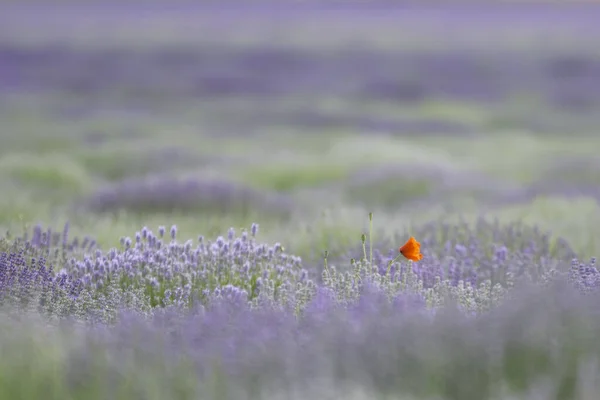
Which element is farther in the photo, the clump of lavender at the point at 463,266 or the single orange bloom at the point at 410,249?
the clump of lavender at the point at 463,266

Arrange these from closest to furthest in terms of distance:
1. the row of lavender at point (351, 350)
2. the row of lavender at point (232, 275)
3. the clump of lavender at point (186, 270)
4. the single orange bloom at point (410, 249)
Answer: the row of lavender at point (351, 350)
the single orange bloom at point (410, 249)
the row of lavender at point (232, 275)
the clump of lavender at point (186, 270)

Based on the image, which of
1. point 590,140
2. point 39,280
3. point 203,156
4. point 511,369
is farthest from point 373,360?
point 590,140

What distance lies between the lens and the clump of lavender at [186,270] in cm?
502

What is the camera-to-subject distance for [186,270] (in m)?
5.27

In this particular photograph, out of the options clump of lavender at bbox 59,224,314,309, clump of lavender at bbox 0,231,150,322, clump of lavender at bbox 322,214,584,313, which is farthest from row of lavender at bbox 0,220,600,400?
clump of lavender at bbox 59,224,314,309

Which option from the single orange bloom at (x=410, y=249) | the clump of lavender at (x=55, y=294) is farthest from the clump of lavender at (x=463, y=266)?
the clump of lavender at (x=55, y=294)

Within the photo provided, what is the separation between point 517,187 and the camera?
11789 mm

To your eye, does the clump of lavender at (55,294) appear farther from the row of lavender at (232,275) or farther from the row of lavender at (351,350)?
the row of lavender at (351,350)

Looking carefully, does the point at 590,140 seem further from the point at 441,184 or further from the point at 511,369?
the point at 511,369

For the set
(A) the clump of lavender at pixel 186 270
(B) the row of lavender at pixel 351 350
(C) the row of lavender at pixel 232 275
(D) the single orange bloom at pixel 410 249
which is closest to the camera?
(B) the row of lavender at pixel 351 350

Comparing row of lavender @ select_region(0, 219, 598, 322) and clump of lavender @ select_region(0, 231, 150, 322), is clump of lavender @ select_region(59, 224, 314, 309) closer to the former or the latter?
row of lavender @ select_region(0, 219, 598, 322)

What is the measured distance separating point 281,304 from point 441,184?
26.0 ft

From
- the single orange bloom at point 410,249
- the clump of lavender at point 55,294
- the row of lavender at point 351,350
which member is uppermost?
the single orange bloom at point 410,249

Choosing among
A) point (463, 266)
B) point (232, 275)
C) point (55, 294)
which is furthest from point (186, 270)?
point (463, 266)
